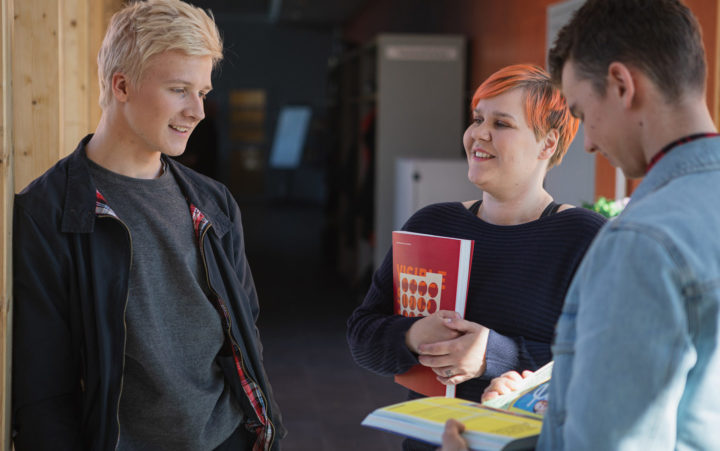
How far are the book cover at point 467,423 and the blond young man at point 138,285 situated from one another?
66cm

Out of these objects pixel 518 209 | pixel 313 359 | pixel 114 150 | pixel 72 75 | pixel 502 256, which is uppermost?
pixel 72 75

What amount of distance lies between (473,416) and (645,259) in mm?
411

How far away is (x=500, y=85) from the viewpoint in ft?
5.74

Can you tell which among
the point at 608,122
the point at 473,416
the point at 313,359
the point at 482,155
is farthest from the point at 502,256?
the point at 313,359

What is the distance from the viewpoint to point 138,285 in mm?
1650

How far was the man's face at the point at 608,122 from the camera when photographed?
1.01 meters

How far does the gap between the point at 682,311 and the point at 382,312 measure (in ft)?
3.40

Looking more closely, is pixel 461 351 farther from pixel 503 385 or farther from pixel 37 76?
pixel 37 76

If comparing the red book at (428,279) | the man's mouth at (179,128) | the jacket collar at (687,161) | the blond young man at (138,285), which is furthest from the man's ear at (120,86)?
the jacket collar at (687,161)

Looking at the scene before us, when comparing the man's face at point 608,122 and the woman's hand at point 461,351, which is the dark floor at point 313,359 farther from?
the man's face at point 608,122

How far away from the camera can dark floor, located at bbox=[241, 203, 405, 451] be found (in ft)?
13.7

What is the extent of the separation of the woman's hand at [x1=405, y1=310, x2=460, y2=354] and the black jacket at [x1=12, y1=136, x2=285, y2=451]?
63cm

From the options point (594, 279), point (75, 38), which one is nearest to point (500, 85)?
point (594, 279)

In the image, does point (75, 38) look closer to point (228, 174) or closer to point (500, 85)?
point (500, 85)
